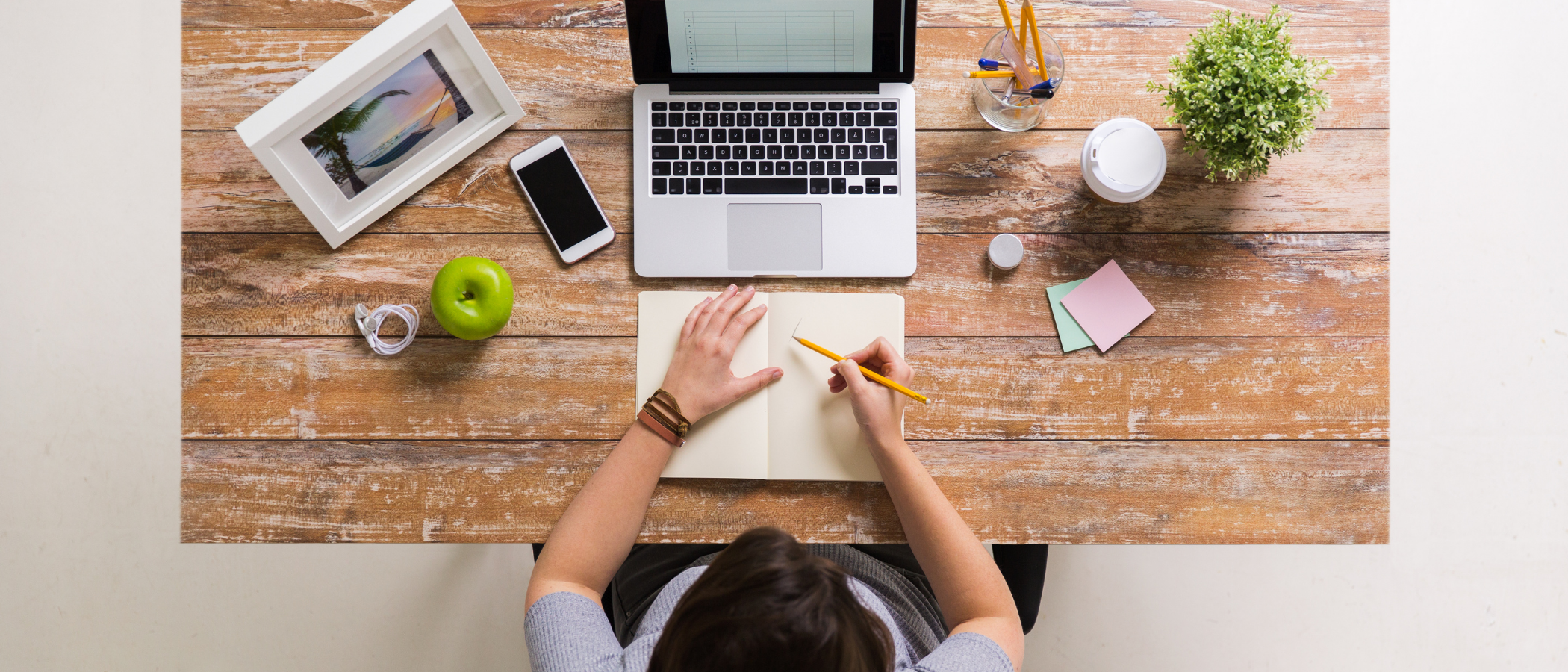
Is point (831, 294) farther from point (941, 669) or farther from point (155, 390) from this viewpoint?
point (155, 390)

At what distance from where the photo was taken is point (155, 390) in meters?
1.59

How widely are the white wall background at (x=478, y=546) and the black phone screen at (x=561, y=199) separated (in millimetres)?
877

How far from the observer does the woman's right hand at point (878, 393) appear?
37.5 inches

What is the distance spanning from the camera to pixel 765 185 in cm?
101

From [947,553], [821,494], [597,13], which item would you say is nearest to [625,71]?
[597,13]

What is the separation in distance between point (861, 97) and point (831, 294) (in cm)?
27

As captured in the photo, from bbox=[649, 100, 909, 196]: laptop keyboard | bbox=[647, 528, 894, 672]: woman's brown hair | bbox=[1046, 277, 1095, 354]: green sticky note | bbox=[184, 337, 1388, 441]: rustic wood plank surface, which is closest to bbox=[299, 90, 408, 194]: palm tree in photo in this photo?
bbox=[184, 337, 1388, 441]: rustic wood plank surface

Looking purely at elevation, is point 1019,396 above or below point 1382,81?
below

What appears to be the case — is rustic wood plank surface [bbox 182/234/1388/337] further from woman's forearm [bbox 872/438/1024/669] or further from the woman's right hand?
woman's forearm [bbox 872/438/1024/669]

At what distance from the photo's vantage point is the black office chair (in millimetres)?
1073

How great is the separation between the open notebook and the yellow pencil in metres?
0.01

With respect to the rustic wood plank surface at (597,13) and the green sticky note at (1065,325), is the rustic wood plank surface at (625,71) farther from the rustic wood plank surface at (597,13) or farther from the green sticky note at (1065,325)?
the green sticky note at (1065,325)

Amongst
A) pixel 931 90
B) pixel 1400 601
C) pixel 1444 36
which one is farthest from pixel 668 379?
pixel 1444 36

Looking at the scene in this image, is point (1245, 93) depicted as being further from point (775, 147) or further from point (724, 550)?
point (724, 550)
